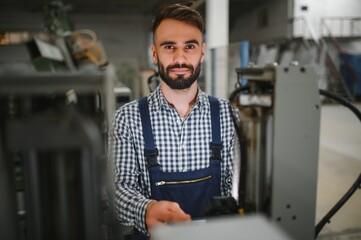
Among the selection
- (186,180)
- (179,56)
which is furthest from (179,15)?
(186,180)

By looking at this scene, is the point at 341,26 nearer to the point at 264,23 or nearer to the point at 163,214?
Result: the point at 264,23

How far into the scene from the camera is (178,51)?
1.34m

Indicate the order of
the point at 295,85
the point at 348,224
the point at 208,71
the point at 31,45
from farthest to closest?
the point at 208,71
the point at 348,224
the point at 31,45
the point at 295,85

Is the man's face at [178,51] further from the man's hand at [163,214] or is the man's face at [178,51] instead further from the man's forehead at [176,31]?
the man's hand at [163,214]

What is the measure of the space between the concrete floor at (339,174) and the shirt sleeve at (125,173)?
5.29 feet

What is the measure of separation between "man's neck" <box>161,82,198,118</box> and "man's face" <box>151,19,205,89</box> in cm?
5

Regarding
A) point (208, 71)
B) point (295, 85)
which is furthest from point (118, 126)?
point (208, 71)

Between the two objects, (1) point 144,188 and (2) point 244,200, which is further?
(1) point 144,188

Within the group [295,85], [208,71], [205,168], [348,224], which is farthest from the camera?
[208,71]

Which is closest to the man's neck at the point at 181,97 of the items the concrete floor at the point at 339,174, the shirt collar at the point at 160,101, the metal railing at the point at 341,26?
the shirt collar at the point at 160,101

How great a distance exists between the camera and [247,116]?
4.00 feet

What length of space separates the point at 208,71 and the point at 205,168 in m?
3.29

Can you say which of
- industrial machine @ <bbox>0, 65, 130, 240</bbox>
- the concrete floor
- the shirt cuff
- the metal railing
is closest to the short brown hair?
the shirt cuff

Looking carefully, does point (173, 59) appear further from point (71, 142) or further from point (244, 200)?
point (71, 142)
